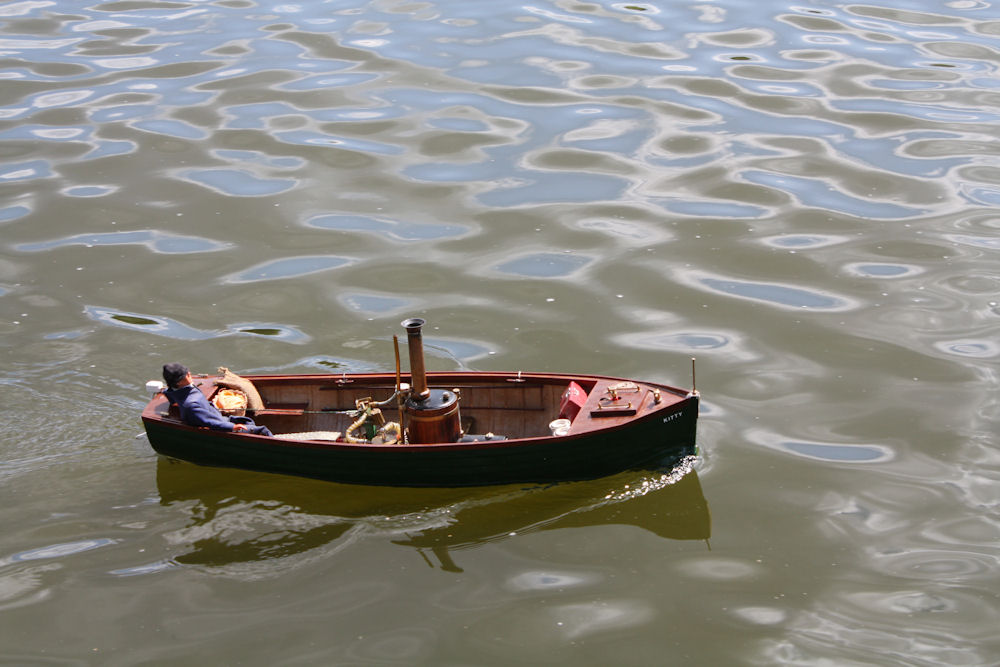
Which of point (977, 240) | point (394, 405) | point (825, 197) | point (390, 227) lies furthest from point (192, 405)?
point (977, 240)

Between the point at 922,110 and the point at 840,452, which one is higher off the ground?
the point at 922,110

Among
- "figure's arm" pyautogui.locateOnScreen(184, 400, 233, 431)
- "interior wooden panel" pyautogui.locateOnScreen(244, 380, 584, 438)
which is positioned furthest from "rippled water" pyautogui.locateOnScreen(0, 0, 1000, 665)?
"interior wooden panel" pyautogui.locateOnScreen(244, 380, 584, 438)

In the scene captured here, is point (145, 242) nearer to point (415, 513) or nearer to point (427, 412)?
point (427, 412)

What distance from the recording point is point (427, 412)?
14438mm

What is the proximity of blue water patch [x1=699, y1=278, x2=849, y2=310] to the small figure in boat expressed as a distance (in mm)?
8362

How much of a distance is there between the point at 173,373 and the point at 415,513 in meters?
3.52

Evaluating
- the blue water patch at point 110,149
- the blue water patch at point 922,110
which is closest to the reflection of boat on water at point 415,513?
the blue water patch at point 110,149

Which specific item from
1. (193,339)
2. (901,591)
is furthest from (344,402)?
(901,591)

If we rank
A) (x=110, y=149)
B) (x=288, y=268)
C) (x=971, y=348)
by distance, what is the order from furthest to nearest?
(x=110, y=149) → (x=288, y=268) → (x=971, y=348)

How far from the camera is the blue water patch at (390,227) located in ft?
71.9

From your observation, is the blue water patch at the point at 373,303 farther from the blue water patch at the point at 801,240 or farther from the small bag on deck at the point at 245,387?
the blue water patch at the point at 801,240

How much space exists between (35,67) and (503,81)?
12.7m

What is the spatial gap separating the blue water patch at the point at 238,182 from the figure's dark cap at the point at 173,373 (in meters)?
9.37

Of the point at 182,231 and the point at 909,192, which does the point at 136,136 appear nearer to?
the point at 182,231
